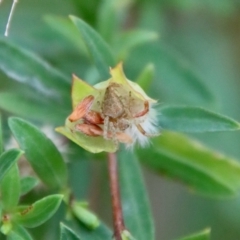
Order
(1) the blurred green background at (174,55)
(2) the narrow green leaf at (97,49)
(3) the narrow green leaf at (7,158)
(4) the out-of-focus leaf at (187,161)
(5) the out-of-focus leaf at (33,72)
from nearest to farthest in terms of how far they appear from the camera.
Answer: (3) the narrow green leaf at (7,158)
(2) the narrow green leaf at (97,49)
(5) the out-of-focus leaf at (33,72)
(4) the out-of-focus leaf at (187,161)
(1) the blurred green background at (174,55)

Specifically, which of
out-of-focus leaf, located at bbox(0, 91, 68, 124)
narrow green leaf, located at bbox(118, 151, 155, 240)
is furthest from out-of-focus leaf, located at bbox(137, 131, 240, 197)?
out-of-focus leaf, located at bbox(0, 91, 68, 124)

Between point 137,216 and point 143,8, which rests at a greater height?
point 143,8

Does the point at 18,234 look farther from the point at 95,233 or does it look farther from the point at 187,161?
the point at 187,161

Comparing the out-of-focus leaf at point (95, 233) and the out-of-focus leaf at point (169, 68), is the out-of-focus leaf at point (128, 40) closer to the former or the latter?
the out-of-focus leaf at point (169, 68)

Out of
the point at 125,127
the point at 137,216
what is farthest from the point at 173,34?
the point at 125,127

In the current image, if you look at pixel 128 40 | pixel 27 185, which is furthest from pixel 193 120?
pixel 128 40

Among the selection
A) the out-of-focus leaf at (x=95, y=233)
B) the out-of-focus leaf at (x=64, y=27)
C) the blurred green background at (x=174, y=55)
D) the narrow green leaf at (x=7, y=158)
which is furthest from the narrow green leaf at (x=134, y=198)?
the out-of-focus leaf at (x=64, y=27)

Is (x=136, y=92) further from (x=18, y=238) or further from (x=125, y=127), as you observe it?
(x=18, y=238)

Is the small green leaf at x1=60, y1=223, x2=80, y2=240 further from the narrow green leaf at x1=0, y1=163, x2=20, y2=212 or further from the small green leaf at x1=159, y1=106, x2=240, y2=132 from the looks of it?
the small green leaf at x1=159, y1=106, x2=240, y2=132
